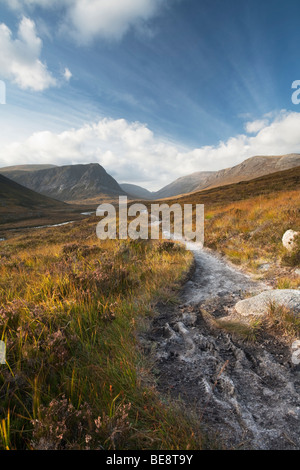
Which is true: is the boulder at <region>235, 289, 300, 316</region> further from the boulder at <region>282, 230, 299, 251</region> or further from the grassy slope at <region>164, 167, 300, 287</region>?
the boulder at <region>282, 230, 299, 251</region>

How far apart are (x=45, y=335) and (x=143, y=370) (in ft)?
4.64

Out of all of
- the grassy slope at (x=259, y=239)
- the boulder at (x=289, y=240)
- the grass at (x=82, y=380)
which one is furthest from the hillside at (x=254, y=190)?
the grass at (x=82, y=380)

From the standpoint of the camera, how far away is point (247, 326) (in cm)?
327

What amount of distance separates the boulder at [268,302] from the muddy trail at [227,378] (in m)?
0.42

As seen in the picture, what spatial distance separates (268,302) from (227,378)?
1.72 metres

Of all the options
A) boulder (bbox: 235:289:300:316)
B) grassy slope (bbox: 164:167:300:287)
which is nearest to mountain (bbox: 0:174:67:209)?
grassy slope (bbox: 164:167:300:287)

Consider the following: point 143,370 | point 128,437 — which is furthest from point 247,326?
point 128,437

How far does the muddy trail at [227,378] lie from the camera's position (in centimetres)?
181

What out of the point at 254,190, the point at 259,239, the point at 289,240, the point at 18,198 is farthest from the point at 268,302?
the point at 18,198

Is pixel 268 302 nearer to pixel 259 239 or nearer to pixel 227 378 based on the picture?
pixel 227 378

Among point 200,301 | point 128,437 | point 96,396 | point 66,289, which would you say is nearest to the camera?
point 128,437

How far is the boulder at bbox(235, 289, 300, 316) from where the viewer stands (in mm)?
3400

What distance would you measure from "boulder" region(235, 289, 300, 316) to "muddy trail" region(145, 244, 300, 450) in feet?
1.39
